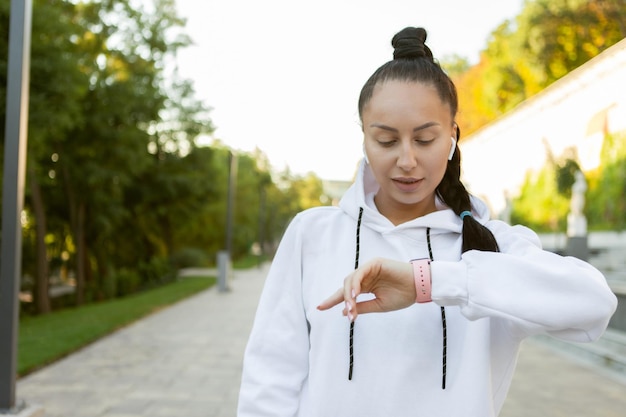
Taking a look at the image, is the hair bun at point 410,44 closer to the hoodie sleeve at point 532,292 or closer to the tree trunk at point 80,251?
the hoodie sleeve at point 532,292

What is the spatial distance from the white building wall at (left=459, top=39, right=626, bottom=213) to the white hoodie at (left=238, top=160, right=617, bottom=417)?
957cm

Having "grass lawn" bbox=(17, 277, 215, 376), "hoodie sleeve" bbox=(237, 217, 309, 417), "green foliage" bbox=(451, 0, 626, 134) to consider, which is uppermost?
"green foliage" bbox=(451, 0, 626, 134)

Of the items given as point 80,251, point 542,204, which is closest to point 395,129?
point 542,204

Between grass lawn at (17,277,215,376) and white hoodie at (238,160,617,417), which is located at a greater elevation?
white hoodie at (238,160,617,417)

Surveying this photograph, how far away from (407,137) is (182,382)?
22.2ft

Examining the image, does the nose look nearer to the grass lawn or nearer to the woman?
the woman

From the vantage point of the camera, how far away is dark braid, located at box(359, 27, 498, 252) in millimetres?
1590

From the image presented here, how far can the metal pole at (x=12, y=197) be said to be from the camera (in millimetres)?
5410

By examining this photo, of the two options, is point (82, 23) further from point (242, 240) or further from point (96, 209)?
point (242, 240)

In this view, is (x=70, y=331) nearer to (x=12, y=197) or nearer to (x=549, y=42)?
(x=12, y=197)

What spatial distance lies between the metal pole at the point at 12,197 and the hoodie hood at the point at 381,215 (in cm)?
431

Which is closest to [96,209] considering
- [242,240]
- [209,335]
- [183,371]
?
[209,335]

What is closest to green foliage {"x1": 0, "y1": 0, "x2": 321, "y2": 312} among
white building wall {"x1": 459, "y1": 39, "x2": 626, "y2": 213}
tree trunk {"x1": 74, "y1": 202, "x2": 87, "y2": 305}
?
tree trunk {"x1": 74, "y1": 202, "x2": 87, "y2": 305}

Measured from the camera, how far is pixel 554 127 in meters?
19.2
